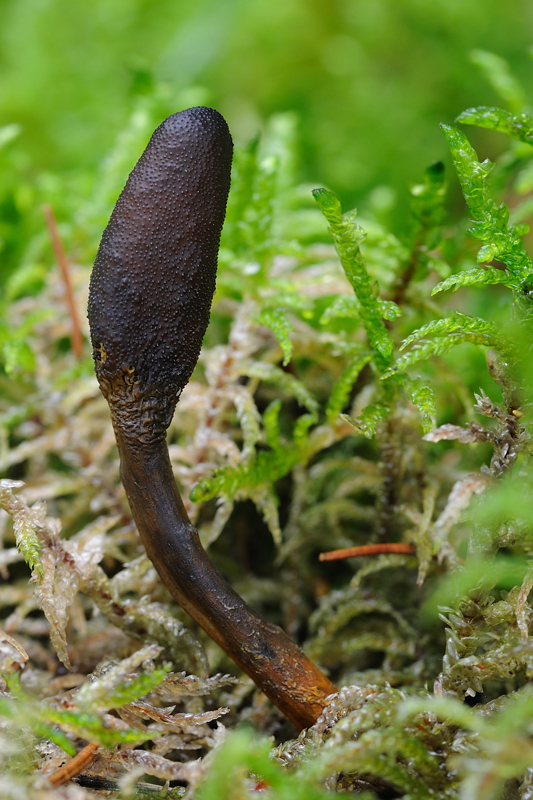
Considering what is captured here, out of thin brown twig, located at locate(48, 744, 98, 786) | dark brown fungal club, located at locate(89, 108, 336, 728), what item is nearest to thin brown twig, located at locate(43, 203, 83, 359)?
dark brown fungal club, located at locate(89, 108, 336, 728)

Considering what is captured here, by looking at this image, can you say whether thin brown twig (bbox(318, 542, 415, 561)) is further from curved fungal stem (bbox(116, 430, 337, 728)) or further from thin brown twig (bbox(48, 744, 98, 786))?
thin brown twig (bbox(48, 744, 98, 786))

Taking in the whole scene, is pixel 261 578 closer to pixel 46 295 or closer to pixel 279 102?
pixel 46 295

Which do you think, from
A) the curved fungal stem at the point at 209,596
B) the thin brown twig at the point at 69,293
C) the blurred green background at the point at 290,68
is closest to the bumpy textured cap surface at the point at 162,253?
Result: the curved fungal stem at the point at 209,596

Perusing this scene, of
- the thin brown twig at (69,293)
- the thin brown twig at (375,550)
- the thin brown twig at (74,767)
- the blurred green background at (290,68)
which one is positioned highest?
the blurred green background at (290,68)

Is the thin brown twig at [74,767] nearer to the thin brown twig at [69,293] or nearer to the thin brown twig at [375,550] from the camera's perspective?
the thin brown twig at [375,550]

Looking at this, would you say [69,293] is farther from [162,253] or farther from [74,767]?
[74,767]

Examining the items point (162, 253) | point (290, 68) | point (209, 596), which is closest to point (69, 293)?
point (162, 253)

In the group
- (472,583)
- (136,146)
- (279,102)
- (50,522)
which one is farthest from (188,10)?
(472,583)
